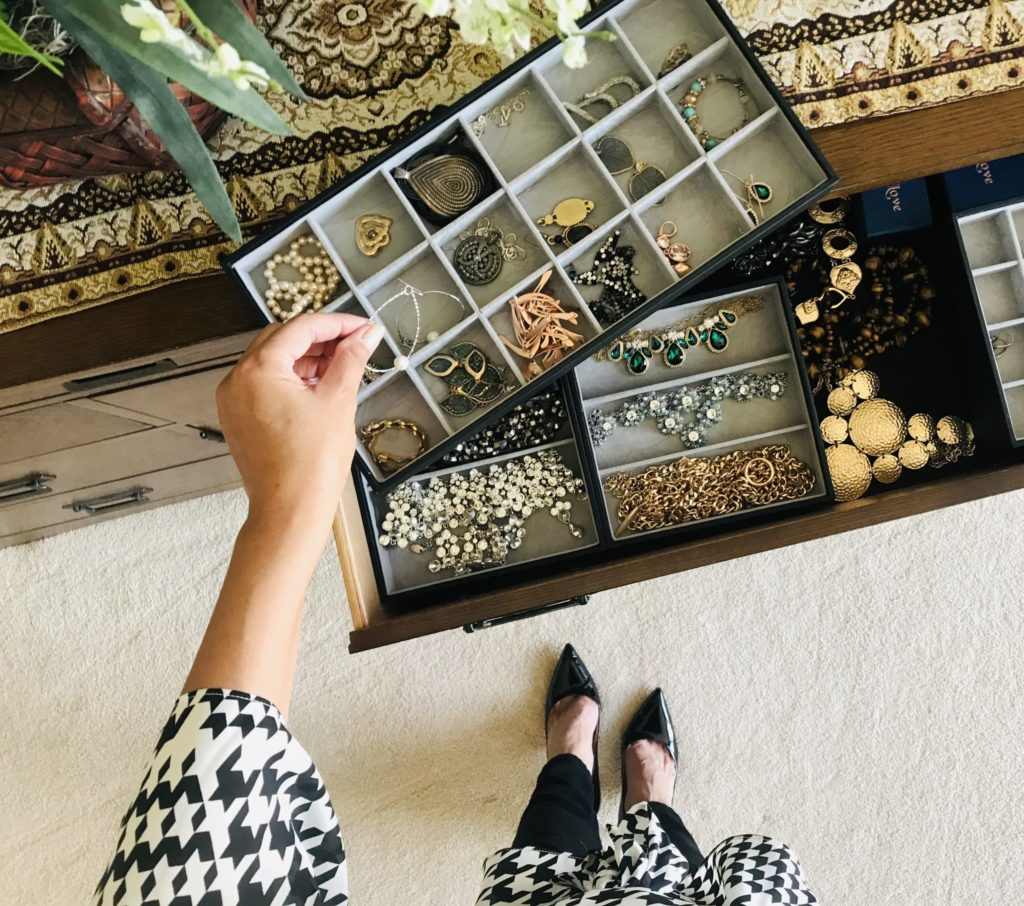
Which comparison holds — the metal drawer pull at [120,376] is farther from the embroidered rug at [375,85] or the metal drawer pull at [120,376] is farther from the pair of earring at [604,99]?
the pair of earring at [604,99]

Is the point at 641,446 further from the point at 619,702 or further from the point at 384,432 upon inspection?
the point at 619,702

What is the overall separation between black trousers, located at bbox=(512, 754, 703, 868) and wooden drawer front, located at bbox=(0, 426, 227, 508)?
0.75 meters

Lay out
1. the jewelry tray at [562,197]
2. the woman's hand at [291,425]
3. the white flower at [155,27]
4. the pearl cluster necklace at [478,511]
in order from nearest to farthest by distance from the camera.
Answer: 1. the white flower at [155,27]
2. the woman's hand at [291,425]
3. the jewelry tray at [562,197]
4. the pearl cluster necklace at [478,511]

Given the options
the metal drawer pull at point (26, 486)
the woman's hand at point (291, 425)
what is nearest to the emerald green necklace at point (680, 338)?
the woman's hand at point (291, 425)

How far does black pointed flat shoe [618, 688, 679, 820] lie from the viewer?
1428 millimetres

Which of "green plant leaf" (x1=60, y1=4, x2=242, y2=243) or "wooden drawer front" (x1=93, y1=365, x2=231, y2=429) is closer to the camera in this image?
"green plant leaf" (x1=60, y1=4, x2=242, y2=243)

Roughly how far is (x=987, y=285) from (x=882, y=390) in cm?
20

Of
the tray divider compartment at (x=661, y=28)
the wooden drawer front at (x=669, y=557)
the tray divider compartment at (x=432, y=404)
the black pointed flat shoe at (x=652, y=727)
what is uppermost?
the tray divider compartment at (x=661, y=28)

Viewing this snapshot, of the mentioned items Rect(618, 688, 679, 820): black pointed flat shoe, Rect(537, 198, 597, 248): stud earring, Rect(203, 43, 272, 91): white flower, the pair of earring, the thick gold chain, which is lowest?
Rect(618, 688, 679, 820): black pointed flat shoe

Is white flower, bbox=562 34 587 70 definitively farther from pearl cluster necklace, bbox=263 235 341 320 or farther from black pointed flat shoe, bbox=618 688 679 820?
black pointed flat shoe, bbox=618 688 679 820

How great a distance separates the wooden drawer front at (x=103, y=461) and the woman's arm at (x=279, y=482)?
0.46 metres

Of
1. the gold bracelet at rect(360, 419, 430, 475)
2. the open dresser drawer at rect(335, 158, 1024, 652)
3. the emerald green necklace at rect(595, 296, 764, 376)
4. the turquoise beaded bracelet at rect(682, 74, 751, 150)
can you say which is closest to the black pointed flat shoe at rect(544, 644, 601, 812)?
the open dresser drawer at rect(335, 158, 1024, 652)

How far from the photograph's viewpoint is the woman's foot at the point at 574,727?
139 cm

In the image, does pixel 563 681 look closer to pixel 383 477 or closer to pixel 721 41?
pixel 383 477
